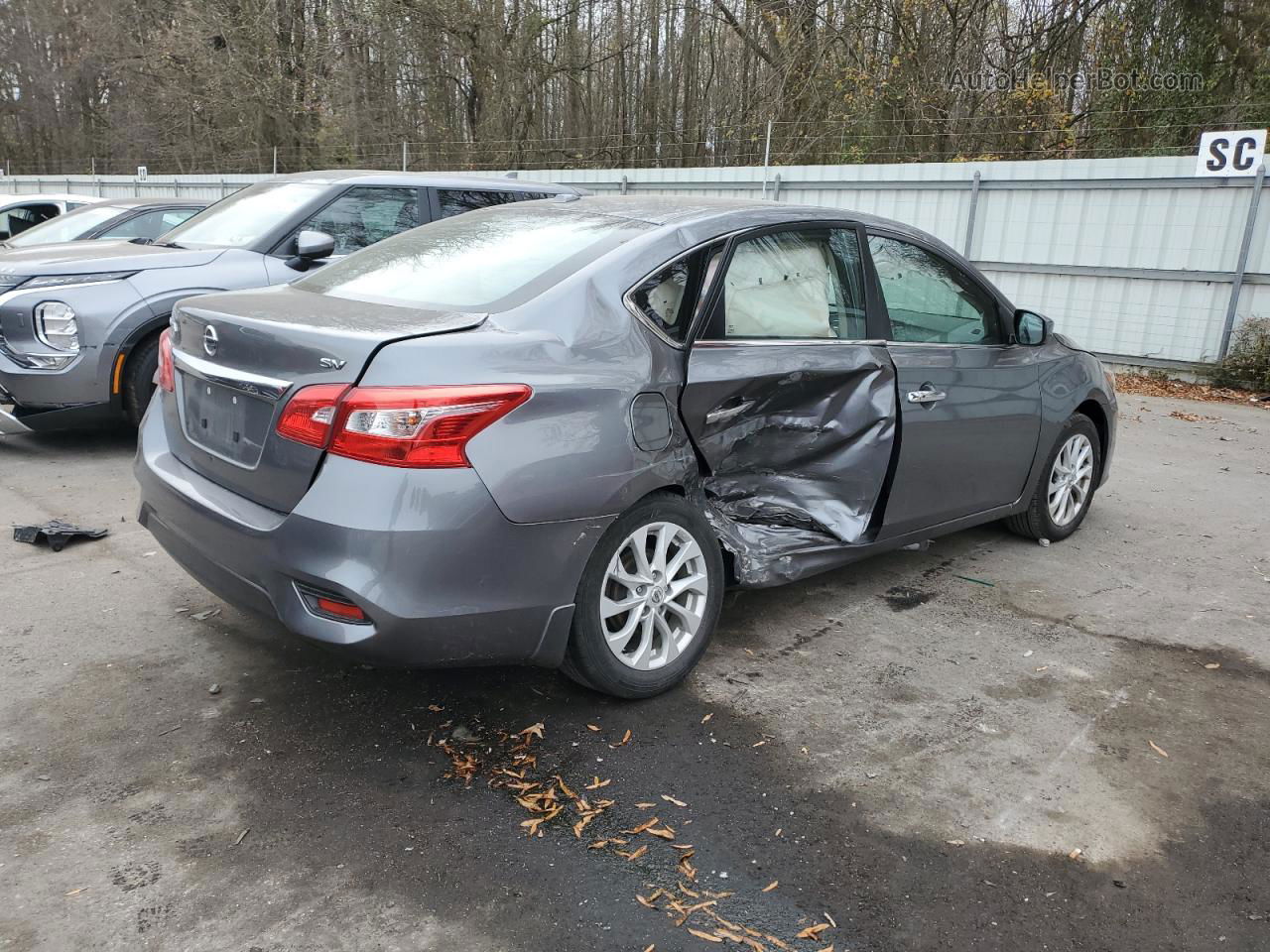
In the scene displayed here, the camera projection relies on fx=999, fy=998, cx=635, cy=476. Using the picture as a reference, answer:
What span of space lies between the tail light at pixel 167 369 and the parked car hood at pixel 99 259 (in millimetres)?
2968

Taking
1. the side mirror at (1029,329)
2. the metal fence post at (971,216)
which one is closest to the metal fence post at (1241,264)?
the metal fence post at (971,216)

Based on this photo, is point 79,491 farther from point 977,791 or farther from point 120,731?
point 977,791

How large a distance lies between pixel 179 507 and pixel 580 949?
185 cm

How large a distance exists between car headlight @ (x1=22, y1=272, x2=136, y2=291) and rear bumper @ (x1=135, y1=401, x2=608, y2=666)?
3.70 m

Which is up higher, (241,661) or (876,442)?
(876,442)

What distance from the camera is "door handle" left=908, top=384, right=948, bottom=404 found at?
13.0ft

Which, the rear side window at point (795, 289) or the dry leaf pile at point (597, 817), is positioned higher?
the rear side window at point (795, 289)

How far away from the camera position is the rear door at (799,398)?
3.53 m

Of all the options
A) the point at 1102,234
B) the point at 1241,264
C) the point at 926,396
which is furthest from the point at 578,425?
the point at 1102,234

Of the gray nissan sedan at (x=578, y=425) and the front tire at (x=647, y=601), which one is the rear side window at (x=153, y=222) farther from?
the front tire at (x=647, y=601)

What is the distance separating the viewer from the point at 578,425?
113 inches

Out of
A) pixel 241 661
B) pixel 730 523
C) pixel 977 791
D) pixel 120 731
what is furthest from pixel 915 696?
pixel 120 731

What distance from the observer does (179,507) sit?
10.3 feet

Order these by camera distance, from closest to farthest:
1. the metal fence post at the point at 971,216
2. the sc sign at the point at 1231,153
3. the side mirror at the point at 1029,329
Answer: the side mirror at the point at 1029,329
the sc sign at the point at 1231,153
the metal fence post at the point at 971,216
